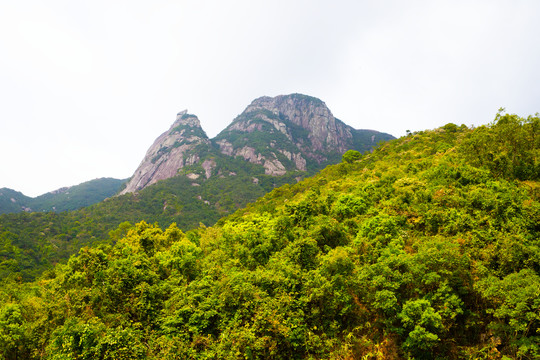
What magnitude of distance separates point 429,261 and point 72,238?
350 ft

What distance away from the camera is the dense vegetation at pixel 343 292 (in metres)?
11.5

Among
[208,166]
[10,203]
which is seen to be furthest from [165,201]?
[10,203]

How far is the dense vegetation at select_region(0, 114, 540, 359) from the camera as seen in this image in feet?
37.6

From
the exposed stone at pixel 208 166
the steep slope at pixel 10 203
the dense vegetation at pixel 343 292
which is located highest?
the exposed stone at pixel 208 166

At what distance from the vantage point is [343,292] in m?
13.8

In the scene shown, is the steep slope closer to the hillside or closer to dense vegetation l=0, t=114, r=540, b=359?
the hillside

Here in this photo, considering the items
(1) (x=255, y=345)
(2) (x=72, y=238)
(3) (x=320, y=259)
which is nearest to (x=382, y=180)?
(3) (x=320, y=259)

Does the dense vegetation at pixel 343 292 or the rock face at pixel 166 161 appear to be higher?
the rock face at pixel 166 161

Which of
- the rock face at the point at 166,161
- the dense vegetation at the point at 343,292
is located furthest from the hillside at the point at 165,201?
the dense vegetation at the point at 343,292

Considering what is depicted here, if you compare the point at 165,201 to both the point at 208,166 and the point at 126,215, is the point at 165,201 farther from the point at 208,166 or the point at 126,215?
the point at 208,166

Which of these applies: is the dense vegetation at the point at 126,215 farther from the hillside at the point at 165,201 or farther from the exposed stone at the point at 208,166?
the exposed stone at the point at 208,166

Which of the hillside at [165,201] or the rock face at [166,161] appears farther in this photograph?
the rock face at [166,161]

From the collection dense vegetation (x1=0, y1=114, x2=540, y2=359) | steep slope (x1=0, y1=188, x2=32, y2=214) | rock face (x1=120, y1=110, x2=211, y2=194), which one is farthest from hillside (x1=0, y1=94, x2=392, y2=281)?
dense vegetation (x1=0, y1=114, x2=540, y2=359)

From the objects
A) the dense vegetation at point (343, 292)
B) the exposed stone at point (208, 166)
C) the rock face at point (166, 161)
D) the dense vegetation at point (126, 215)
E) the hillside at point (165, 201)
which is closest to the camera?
the dense vegetation at point (343, 292)
